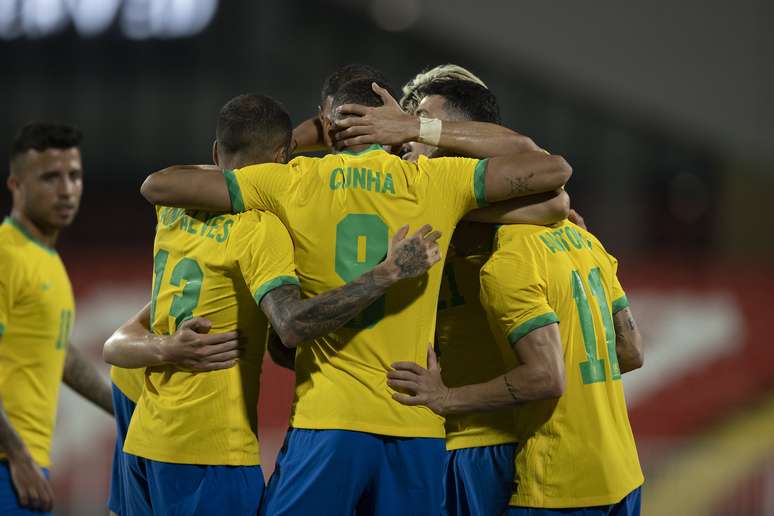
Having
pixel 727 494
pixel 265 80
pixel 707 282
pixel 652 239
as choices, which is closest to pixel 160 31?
pixel 265 80

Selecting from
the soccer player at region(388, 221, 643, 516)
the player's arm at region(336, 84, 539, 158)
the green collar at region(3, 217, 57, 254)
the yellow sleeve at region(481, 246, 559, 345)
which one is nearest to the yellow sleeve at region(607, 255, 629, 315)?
the soccer player at region(388, 221, 643, 516)

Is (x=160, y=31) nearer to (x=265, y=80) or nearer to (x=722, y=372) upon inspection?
(x=265, y=80)

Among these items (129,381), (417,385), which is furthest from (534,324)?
(129,381)

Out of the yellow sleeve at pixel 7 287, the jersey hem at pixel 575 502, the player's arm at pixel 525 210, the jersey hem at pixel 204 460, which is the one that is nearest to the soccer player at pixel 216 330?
the jersey hem at pixel 204 460

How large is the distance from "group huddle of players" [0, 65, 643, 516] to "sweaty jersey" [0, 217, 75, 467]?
4.08ft

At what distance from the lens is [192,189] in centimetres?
394

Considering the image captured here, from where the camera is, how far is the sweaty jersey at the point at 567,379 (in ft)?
12.9

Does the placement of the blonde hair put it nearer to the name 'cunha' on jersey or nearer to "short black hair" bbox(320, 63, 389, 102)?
"short black hair" bbox(320, 63, 389, 102)

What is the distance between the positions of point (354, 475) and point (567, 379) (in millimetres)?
868

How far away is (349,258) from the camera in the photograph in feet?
12.6

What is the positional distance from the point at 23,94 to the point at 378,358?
12.8m

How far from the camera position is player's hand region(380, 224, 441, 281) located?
3.68 meters

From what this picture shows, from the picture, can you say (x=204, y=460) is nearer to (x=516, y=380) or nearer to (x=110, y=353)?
(x=110, y=353)

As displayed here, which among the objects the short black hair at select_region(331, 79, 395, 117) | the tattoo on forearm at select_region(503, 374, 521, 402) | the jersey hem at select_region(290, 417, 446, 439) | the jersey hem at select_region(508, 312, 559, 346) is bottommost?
the jersey hem at select_region(290, 417, 446, 439)
